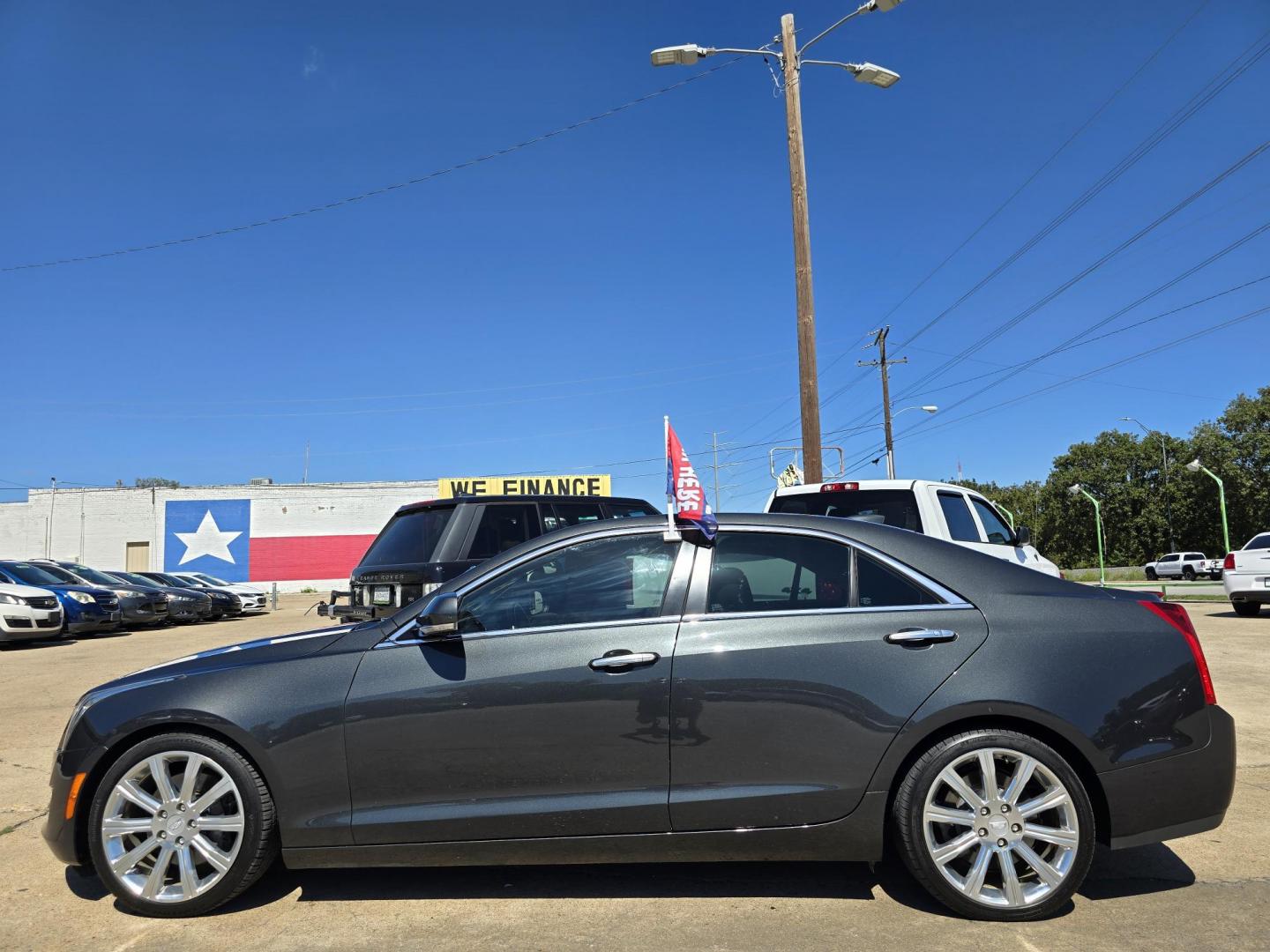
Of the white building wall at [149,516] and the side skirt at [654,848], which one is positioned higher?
the white building wall at [149,516]

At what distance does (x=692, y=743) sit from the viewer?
3.42m

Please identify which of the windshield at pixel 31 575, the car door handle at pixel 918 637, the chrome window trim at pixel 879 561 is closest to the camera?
the car door handle at pixel 918 637

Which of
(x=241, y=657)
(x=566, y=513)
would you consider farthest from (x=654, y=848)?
(x=566, y=513)

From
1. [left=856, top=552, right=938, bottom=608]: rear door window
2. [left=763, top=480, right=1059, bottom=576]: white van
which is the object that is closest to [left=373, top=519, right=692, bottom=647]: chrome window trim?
[left=856, top=552, right=938, bottom=608]: rear door window

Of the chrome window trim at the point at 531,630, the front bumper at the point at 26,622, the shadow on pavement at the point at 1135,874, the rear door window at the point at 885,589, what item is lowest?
the shadow on pavement at the point at 1135,874

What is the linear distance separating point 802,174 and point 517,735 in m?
10.4

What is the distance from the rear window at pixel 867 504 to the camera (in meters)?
8.20

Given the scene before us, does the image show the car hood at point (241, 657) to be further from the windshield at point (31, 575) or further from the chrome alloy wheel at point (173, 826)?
the windshield at point (31, 575)

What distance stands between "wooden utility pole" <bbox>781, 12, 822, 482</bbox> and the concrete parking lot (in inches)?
288

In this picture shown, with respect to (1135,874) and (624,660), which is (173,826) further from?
(1135,874)

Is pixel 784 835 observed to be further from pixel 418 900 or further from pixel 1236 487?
pixel 1236 487

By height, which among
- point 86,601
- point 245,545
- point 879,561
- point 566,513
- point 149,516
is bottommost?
point 86,601

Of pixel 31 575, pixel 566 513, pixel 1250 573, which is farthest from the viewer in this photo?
pixel 31 575

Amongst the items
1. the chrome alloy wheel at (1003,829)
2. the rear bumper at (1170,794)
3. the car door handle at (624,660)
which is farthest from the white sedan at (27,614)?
the rear bumper at (1170,794)
